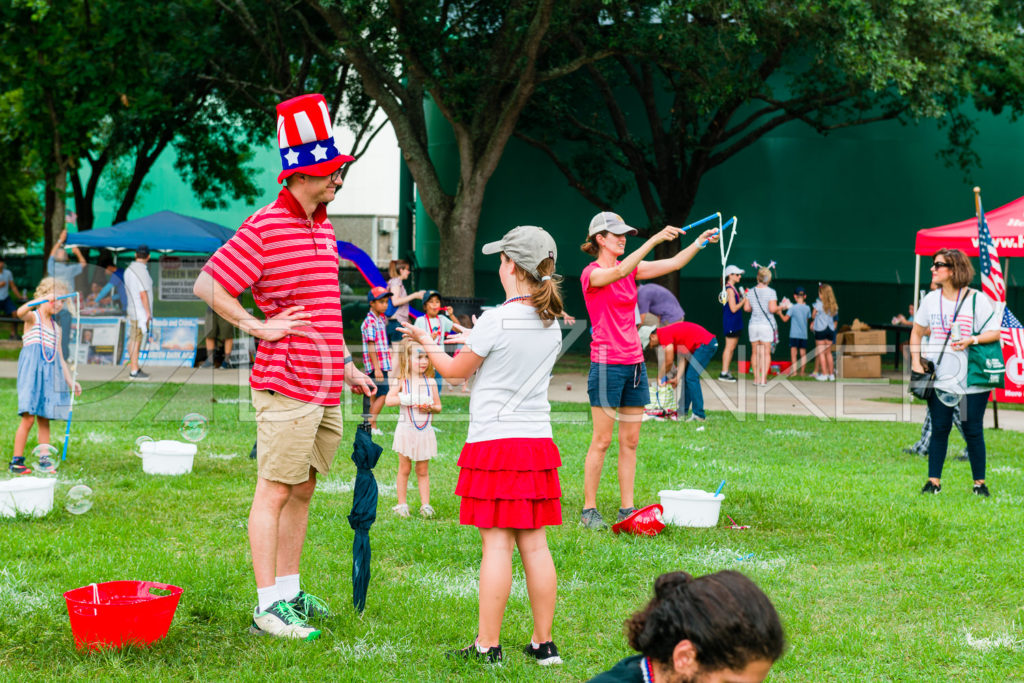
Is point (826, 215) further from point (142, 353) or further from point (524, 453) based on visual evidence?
point (524, 453)

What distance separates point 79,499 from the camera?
5.98 m

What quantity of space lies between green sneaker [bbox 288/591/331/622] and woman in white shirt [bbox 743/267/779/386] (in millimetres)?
12235

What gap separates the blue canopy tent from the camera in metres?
18.0

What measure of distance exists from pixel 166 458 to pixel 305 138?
4.47m

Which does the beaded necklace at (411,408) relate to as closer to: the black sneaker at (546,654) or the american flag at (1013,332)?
the black sneaker at (546,654)

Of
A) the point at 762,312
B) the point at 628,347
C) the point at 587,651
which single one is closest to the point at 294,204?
the point at 587,651

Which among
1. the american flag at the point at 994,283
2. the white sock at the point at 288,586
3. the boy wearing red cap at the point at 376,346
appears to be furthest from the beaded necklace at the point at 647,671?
the american flag at the point at 994,283

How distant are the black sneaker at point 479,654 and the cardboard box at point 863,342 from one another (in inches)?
645

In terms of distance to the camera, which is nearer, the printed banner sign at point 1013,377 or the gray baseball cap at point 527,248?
the gray baseball cap at point 527,248

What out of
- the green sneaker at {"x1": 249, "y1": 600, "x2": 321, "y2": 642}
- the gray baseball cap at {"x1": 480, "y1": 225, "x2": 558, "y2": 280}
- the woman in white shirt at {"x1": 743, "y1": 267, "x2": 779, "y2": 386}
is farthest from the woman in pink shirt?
the woman in white shirt at {"x1": 743, "y1": 267, "x2": 779, "y2": 386}

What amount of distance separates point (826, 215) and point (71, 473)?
20157mm

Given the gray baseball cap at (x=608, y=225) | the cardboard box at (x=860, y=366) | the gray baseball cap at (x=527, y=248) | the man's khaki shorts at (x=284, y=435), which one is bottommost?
the cardboard box at (x=860, y=366)

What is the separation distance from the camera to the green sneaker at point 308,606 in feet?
14.6

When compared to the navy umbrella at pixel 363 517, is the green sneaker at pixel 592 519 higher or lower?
lower
